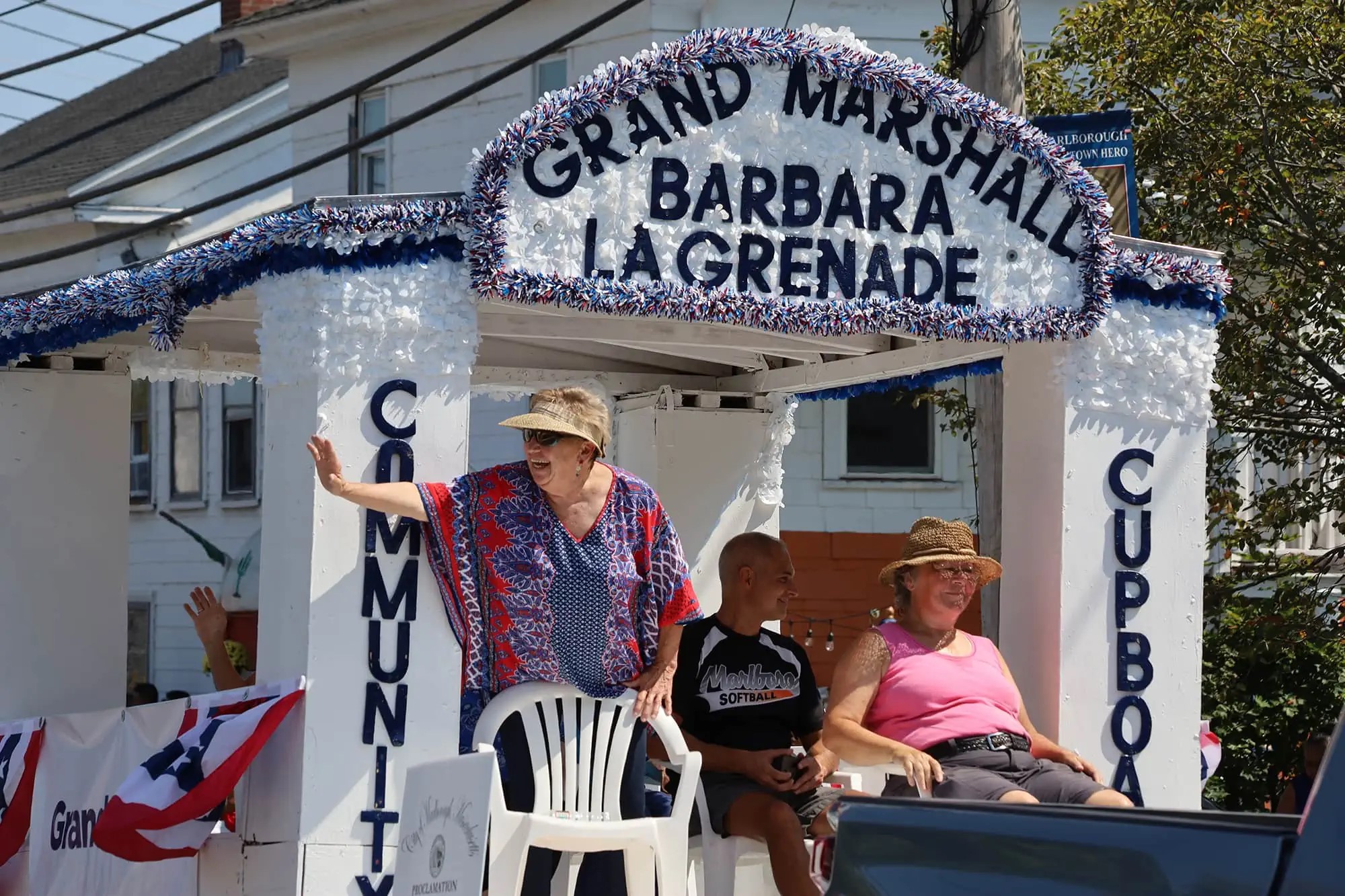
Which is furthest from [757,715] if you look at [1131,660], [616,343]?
[616,343]

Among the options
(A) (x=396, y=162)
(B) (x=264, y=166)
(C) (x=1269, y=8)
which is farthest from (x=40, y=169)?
(C) (x=1269, y=8)

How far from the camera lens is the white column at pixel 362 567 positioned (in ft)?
18.3

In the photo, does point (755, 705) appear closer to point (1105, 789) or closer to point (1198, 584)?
point (1105, 789)

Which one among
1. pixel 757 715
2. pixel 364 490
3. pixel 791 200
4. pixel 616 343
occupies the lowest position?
pixel 757 715

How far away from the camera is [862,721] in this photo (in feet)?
20.2

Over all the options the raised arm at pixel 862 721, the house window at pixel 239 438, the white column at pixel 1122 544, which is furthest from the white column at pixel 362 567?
the house window at pixel 239 438

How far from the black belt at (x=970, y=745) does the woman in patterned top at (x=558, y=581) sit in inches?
36.0

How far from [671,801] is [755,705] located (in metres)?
0.45

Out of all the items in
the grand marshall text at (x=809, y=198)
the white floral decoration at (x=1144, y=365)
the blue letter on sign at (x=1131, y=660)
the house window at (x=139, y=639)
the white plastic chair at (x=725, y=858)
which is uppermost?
the grand marshall text at (x=809, y=198)

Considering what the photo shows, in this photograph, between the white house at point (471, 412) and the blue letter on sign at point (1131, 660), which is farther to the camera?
the white house at point (471, 412)

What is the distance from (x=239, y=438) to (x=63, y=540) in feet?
43.5

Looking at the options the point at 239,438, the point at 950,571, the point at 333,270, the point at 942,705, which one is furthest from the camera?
the point at 239,438

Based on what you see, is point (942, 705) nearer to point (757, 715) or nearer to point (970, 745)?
point (970, 745)

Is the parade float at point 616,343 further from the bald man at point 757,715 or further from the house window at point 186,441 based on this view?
the house window at point 186,441
